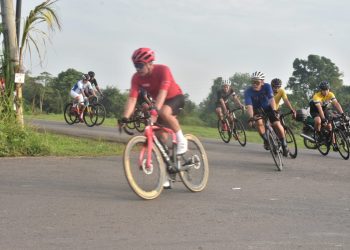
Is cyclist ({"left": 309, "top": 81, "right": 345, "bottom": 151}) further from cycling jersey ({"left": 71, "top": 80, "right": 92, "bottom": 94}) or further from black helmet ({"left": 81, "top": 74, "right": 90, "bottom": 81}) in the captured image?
cycling jersey ({"left": 71, "top": 80, "right": 92, "bottom": 94})

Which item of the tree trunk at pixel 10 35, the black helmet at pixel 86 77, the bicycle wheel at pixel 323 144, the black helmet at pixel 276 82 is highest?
the tree trunk at pixel 10 35

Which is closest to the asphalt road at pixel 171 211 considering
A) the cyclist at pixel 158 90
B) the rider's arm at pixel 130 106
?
the cyclist at pixel 158 90

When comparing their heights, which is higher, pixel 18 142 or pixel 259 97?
pixel 259 97

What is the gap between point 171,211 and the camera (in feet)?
21.2

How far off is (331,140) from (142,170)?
27.3 feet

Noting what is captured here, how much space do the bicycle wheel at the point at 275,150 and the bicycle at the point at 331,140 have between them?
10.3ft

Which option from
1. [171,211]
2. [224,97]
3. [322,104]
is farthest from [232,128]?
[171,211]

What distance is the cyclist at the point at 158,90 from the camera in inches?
281

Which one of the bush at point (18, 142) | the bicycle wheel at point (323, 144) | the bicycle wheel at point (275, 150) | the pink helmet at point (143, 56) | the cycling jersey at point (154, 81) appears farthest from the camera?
the bicycle wheel at point (323, 144)

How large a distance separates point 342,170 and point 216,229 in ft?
19.9

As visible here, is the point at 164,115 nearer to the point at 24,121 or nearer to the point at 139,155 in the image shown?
the point at 139,155

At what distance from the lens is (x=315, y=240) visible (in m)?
5.29

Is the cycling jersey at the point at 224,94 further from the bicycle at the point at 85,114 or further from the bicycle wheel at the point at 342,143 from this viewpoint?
the bicycle at the point at 85,114

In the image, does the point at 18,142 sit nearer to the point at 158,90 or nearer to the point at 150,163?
the point at 158,90
